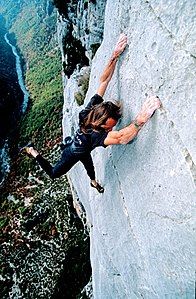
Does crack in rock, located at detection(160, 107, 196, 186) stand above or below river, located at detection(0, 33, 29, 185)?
above

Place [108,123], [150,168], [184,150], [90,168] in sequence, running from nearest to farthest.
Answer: [184,150], [150,168], [108,123], [90,168]

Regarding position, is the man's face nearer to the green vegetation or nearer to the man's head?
the man's head

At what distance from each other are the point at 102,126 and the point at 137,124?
996mm

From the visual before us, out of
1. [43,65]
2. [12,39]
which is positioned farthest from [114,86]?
[12,39]

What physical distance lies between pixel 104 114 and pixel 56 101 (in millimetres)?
36202

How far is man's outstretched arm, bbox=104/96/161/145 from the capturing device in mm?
6366

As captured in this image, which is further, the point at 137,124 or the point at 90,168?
the point at 90,168

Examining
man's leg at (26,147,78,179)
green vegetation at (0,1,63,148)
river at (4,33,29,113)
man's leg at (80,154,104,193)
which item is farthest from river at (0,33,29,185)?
man's leg at (26,147,78,179)

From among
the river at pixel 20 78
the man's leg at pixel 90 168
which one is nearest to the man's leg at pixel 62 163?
the man's leg at pixel 90 168

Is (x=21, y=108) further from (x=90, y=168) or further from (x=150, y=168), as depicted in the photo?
(x=150, y=168)

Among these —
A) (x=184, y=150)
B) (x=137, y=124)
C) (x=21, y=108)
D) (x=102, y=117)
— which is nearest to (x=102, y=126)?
(x=102, y=117)

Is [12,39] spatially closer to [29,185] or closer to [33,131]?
[33,131]

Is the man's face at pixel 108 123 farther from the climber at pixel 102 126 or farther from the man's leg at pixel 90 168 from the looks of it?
the man's leg at pixel 90 168

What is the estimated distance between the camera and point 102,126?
755 centimetres
